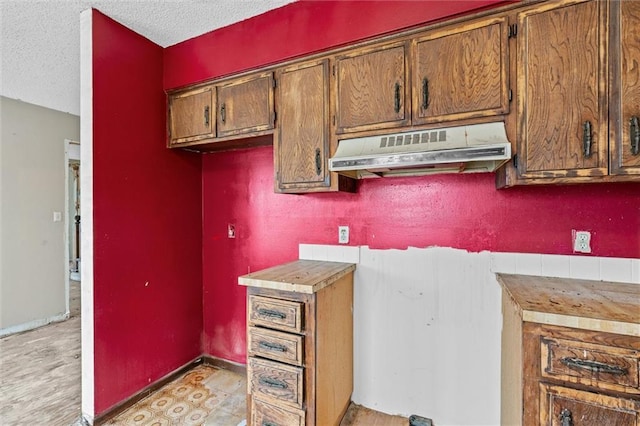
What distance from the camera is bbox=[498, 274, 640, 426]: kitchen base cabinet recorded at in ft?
3.37

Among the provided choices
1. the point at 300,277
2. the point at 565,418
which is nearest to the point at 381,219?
the point at 300,277

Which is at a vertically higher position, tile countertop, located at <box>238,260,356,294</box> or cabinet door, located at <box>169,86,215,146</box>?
cabinet door, located at <box>169,86,215,146</box>

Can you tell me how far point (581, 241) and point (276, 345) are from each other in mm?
1699

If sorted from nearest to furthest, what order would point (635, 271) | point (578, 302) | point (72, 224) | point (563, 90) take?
1. point (578, 302)
2. point (563, 90)
3. point (635, 271)
4. point (72, 224)

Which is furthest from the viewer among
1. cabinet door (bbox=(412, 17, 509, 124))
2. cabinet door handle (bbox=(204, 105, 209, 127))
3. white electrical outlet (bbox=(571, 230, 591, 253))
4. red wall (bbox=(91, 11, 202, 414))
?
cabinet door handle (bbox=(204, 105, 209, 127))

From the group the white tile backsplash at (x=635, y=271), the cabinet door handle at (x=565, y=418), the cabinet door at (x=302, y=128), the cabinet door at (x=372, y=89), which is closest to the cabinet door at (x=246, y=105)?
the cabinet door at (x=302, y=128)

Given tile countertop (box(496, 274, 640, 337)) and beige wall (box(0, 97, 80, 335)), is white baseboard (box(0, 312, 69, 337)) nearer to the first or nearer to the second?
beige wall (box(0, 97, 80, 335))

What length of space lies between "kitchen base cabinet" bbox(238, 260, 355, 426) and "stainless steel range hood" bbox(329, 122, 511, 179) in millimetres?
682

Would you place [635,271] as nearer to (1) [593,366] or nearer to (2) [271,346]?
(1) [593,366]

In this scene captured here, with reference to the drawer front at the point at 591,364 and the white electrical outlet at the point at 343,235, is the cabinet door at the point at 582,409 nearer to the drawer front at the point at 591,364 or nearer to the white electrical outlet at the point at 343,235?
the drawer front at the point at 591,364

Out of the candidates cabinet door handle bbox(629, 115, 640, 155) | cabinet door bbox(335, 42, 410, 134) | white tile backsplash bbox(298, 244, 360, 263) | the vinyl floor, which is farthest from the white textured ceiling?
the vinyl floor

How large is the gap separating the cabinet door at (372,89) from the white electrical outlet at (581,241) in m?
1.08

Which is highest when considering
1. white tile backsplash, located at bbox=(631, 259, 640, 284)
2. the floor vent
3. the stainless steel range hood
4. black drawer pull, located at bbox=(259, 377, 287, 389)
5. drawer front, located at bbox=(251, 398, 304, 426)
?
the stainless steel range hood

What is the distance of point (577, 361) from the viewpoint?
1080 millimetres
